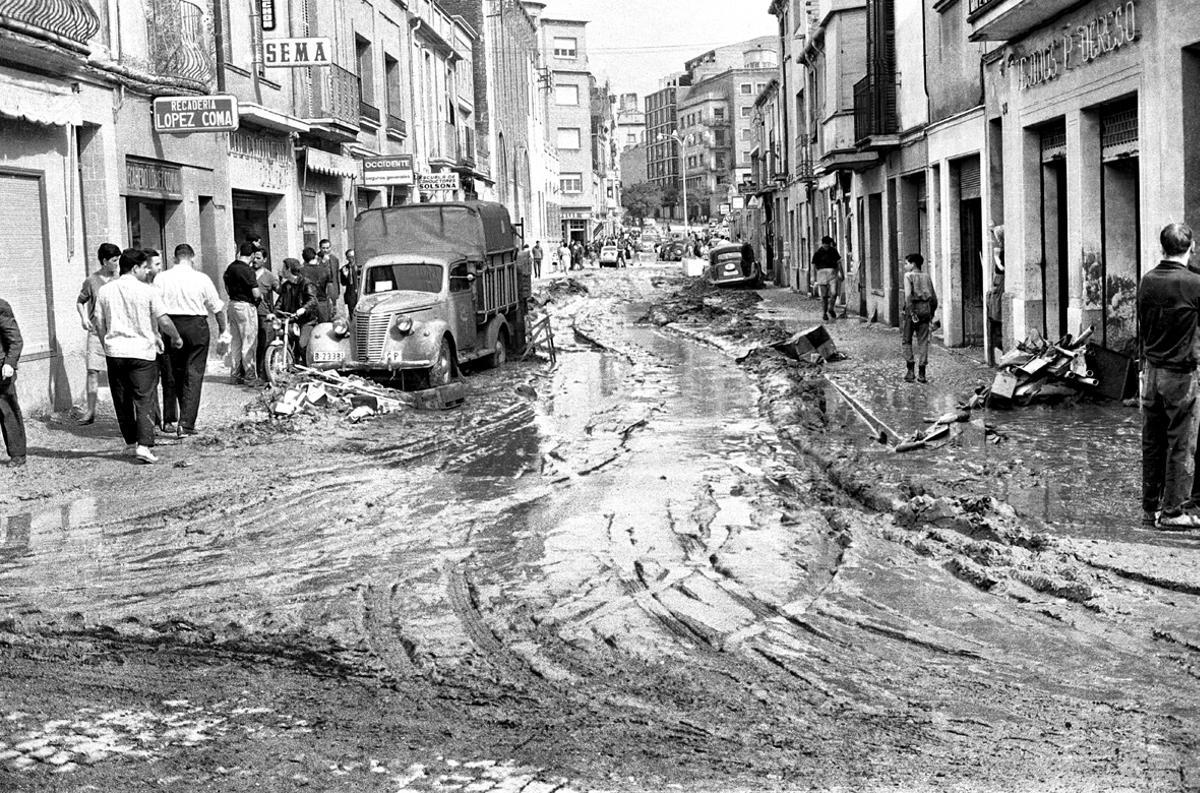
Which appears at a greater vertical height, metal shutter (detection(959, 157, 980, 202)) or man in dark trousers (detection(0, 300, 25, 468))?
metal shutter (detection(959, 157, 980, 202))

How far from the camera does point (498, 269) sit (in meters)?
21.8

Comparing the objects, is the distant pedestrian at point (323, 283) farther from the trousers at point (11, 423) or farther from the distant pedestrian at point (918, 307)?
the trousers at point (11, 423)

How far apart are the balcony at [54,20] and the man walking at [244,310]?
3152mm

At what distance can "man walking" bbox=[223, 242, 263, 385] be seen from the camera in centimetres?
1781

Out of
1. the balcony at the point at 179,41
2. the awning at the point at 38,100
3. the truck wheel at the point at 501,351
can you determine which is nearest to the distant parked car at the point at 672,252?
the truck wheel at the point at 501,351

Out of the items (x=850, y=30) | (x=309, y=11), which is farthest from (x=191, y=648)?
(x=850, y=30)

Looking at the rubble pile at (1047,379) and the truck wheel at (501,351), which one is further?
the truck wheel at (501,351)

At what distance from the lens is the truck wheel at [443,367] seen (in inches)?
719

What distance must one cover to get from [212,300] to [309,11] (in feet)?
48.2

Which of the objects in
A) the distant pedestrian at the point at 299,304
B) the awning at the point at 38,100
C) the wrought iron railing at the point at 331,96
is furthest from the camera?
the wrought iron railing at the point at 331,96

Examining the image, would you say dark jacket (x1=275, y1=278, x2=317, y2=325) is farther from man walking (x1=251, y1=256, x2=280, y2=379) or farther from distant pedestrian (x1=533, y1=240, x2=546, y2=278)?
distant pedestrian (x1=533, y1=240, x2=546, y2=278)

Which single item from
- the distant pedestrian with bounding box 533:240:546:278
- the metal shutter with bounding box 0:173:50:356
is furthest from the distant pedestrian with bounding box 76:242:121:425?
the distant pedestrian with bounding box 533:240:546:278

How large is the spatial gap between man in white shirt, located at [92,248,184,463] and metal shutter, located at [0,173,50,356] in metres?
3.56

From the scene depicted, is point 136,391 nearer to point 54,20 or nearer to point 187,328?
point 187,328
